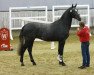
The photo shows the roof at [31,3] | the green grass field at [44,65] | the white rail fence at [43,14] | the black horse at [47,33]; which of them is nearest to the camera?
the green grass field at [44,65]

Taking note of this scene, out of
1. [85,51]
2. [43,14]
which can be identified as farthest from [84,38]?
[43,14]

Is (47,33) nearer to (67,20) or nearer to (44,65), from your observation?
(67,20)

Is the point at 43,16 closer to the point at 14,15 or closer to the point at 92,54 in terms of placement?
the point at 14,15

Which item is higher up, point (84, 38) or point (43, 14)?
point (84, 38)

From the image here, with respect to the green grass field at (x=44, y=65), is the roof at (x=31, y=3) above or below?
above

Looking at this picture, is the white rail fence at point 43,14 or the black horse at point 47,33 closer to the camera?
the black horse at point 47,33

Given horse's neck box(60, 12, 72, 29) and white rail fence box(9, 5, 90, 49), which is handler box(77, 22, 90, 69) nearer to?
horse's neck box(60, 12, 72, 29)

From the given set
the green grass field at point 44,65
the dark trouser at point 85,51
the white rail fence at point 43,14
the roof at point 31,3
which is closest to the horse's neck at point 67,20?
the dark trouser at point 85,51

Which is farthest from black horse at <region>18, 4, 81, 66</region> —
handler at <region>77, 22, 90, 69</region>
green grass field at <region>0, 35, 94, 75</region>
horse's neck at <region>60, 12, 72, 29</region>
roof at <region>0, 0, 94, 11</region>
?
roof at <region>0, 0, 94, 11</region>

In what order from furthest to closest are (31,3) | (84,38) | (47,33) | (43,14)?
(31,3) → (43,14) → (47,33) → (84,38)

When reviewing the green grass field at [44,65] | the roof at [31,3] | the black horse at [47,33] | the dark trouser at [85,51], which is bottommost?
the green grass field at [44,65]

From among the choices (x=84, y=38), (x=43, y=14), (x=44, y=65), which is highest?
(x=84, y=38)

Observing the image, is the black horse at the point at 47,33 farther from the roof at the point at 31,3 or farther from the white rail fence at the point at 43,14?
the roof at the point at 31,3

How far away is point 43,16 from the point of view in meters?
27.3
